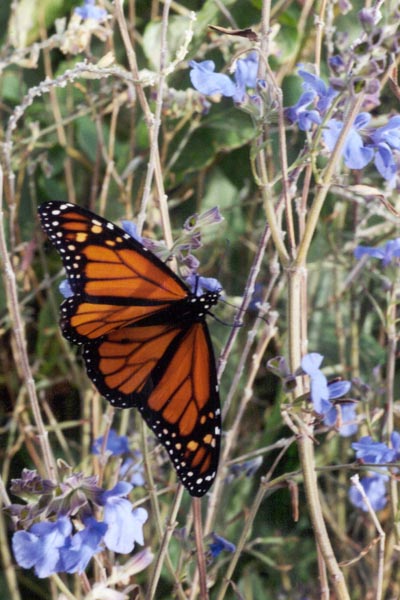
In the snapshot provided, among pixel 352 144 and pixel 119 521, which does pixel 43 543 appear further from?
pixel 352 144

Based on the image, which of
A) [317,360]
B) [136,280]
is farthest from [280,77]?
[317,360]

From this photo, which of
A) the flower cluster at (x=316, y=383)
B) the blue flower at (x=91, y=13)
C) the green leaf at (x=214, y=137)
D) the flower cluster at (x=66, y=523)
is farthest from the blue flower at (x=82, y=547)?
the green leaf at (x=214, y=137)

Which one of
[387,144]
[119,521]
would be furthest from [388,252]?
[119,521]

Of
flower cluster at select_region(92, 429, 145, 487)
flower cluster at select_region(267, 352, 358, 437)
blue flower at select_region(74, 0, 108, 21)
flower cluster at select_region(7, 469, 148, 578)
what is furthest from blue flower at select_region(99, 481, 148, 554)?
blue flower at select_region(74, 0, 108, 21)

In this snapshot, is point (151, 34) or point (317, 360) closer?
point (317, 360)

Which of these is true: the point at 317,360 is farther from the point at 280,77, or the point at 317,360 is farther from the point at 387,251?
the point at 280,77

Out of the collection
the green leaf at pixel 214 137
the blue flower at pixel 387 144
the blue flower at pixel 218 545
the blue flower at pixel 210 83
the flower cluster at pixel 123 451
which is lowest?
the blue flower at pixel 218 545

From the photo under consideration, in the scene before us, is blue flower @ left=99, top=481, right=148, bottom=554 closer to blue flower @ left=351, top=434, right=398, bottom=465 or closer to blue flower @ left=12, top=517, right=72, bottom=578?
blue flower @ left=12, top=517, right=72, bottom=578

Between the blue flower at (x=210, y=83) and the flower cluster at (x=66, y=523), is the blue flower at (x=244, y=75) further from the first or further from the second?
the flower cluster at (x=66, y=523)
